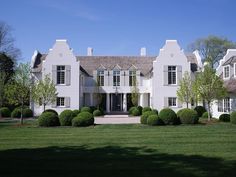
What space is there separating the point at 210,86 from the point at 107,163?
1879cm

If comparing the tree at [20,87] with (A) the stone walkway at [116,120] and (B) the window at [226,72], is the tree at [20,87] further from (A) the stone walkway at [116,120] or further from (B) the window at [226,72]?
(B) the window at [226,72]

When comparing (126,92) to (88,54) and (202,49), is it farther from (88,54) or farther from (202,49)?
(202,49)

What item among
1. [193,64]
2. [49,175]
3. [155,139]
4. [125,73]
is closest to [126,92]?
[125,73]

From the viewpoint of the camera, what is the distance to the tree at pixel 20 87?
81.6 ft

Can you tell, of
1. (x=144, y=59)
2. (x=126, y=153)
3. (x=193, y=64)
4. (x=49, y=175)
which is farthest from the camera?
(x=144, y=59)

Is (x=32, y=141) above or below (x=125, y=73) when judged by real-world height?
below

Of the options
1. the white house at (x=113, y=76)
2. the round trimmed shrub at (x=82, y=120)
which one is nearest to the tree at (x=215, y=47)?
the white house at (x=113, y=76)

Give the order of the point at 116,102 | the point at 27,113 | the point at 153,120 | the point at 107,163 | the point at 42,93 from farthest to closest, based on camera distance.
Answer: the point at 116,102
the point at 27,113
the point at 42,93
the point at 153,120
the point at 107,163

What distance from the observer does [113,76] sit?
42656 millimetres

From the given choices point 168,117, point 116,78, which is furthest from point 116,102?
point 168,117

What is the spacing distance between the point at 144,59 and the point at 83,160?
35.3 metres

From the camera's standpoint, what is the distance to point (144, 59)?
148 feet

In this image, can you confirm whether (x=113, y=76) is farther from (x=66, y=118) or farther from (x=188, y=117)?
(x=188, y=117)

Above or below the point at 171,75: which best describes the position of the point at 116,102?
below
